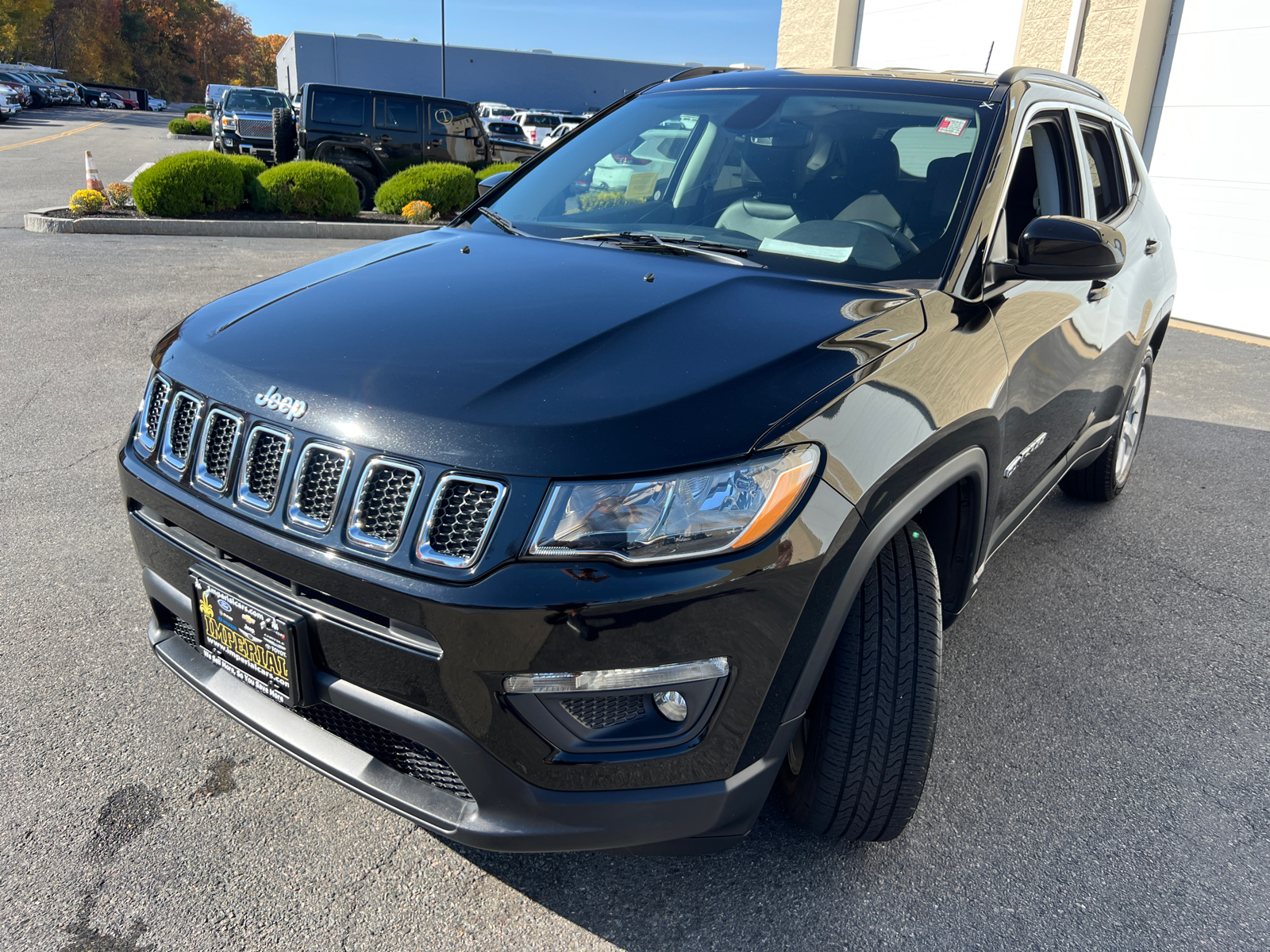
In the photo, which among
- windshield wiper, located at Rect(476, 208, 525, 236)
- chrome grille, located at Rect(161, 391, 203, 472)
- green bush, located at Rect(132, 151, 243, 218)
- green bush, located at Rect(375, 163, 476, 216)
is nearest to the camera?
chrome grille, located at Rect(161, 391, 203, 472)

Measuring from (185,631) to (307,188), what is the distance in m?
11.3

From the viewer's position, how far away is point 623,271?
7.68 feet

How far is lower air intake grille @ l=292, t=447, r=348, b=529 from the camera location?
1.70 metres

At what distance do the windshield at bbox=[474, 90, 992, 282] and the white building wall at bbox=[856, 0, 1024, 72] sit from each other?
890 cm

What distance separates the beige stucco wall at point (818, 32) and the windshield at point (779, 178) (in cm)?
1252

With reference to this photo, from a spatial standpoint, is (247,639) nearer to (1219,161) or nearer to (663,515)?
(663,515)

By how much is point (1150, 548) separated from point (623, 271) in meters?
2.98

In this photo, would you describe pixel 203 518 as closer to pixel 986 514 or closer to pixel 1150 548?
A: pixel 986 514

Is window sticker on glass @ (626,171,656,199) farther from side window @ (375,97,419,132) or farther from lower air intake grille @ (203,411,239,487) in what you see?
side window @ (375,97,419,132)


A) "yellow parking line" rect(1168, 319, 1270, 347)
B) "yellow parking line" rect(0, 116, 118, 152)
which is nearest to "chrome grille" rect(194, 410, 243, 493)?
"yellow parking line" rect(1168, 319, 1270, 347)

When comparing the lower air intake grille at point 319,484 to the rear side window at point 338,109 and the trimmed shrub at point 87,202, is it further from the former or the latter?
the rear side window at point 338,109

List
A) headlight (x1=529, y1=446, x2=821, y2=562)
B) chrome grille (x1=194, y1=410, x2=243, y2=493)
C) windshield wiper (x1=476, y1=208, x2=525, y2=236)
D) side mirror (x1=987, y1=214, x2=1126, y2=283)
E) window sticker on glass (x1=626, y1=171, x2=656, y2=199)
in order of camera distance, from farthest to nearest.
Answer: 1. window sticker on glass (x1=626, y1=171, x2=656, y2=199)
2. windshield wiper (x1=476, y1=208, x2=525, y2=236)
3. side mirror (x1=987, y1=214, x2=1126, y2=283)
4. chrome grille (x1=194, y1=410, x2=243, y2=493)
5. headlight (x1=529, y1=446, x2=821, y2=562)

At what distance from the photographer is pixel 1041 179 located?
118 inches

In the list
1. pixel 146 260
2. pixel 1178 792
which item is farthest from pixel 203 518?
pixel 146 260
